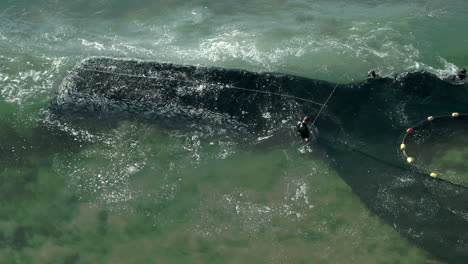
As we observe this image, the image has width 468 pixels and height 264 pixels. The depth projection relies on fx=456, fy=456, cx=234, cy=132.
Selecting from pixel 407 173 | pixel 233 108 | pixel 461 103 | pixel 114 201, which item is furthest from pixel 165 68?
pixel 461 103

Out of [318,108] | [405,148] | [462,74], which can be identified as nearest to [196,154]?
[318,108]

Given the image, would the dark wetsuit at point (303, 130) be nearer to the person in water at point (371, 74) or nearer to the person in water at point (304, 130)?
the person in water at point (304, 130)

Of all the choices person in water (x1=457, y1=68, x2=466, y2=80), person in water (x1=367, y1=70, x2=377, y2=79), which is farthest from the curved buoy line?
person in water (x1=367, y1=70, x2=377, y2=79)

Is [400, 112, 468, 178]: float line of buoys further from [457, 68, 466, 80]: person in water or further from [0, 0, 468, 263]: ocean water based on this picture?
[457, 68, 466, 80]: person in water

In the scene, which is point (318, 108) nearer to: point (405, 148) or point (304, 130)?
point (304, 130)

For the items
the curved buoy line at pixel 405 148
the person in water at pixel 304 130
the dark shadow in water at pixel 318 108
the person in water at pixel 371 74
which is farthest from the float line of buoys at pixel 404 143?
the person in water at pixel 304 130

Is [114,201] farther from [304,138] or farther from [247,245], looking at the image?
[304,138]
